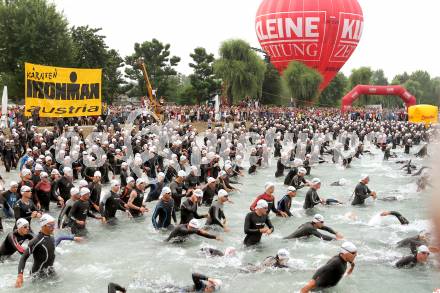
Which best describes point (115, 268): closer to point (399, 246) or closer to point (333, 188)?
point (399, 246)

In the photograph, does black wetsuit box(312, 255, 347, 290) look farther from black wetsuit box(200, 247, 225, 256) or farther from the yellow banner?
the yellow banner

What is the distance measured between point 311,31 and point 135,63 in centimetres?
1914

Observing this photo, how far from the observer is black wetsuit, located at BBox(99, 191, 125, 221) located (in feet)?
36.2

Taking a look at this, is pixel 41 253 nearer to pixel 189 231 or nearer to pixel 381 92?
pixel 189 231

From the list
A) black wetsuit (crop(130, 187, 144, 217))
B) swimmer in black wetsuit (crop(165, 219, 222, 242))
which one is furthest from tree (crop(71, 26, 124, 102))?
swimmer in black wetsuit (crop(165, 219, 222, 242))

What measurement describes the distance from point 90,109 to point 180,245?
702 inches

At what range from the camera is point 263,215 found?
9.28 metres

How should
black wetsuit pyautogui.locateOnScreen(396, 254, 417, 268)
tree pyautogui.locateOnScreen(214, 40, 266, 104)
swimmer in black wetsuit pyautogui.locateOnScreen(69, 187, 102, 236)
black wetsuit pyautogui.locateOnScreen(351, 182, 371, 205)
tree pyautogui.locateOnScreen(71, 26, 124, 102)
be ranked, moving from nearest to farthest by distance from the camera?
1. black wetsuit pyautogui.locateOnScreen(396, 254, 417, 268)
2. swimmer in black wetsuit pyautogui.locateOnScreen(69, 187, 102, 236)
3. black wetsuit pyautogui.locateOnScreen(351, 182, 371, 205)
4. tree pyautogui.locateOnScreen(71, 26, 124, 102)
5. tree pyautogui.locateOnScreen(214, 40, 266, 104)

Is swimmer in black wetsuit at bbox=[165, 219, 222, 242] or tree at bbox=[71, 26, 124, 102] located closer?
swimmer in black wetsuit at bbox=[165, 219, 222, 242]

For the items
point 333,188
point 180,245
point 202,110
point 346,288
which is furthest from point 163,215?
point 202,110

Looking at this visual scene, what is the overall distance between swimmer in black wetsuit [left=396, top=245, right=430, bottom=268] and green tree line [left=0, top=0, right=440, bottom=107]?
1102 inches

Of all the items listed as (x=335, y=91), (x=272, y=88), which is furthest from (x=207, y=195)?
(x=335, y=91)

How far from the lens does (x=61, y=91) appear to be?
24656mm

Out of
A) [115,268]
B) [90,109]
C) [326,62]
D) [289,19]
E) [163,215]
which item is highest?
[289,19]
